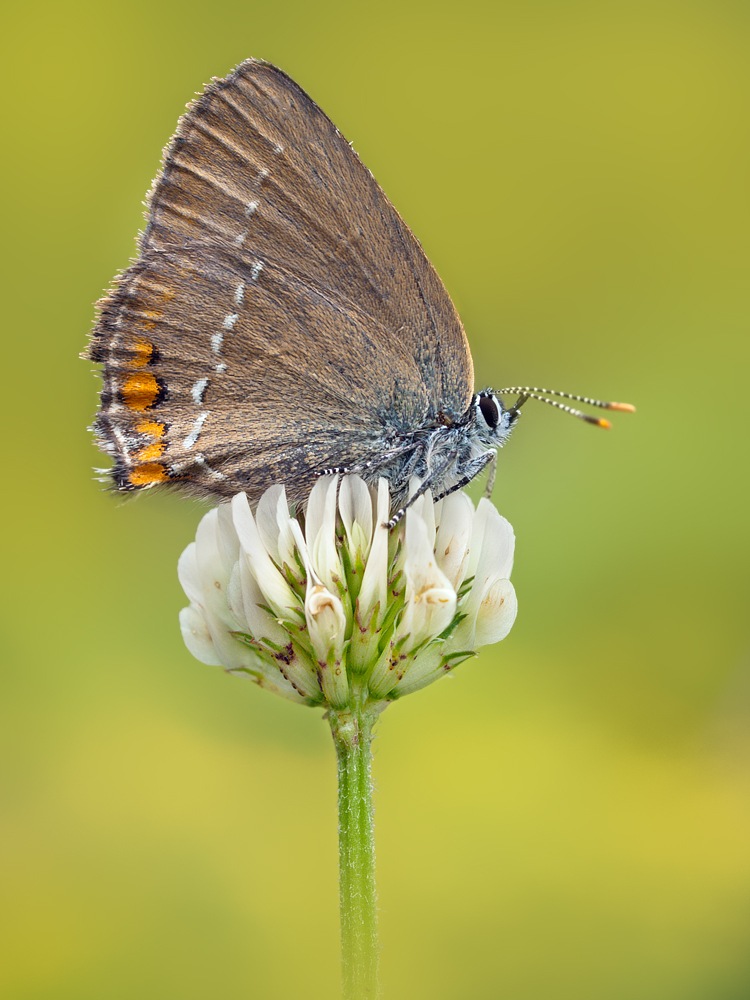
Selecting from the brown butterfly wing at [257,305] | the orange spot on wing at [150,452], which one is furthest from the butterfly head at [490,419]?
the orange spot on wing at [150,452]

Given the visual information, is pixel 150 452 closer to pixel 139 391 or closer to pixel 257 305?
pixel 139 391

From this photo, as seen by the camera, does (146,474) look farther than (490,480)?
No

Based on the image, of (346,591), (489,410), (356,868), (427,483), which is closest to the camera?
(356,868)

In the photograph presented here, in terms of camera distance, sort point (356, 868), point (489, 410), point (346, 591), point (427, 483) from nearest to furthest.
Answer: point (356, 868), point (346, 591), point (427, 483), point (489, 410)

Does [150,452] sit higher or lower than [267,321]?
lower

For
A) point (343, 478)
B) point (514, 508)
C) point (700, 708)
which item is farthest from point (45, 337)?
point (700, 708)

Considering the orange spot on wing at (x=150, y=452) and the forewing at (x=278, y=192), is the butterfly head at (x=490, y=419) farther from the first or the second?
the orange spot on wing at (x=150, y=452)

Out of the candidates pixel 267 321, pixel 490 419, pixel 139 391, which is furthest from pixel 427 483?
pixel 139 391
